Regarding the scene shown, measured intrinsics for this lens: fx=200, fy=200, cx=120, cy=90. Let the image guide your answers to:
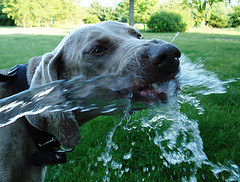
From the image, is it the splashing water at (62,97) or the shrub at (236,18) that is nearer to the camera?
the splashing water at (62,97)

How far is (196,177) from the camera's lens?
7.43 feet

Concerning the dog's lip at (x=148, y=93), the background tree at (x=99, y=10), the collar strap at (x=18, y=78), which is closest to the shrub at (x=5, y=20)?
the background tree at (x=99, y=10)

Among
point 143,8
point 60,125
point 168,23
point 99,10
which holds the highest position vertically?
point 99,10

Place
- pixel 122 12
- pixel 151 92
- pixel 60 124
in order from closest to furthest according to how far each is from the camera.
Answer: pixel 151 92 < pixel 60 124 < pixel 122 12

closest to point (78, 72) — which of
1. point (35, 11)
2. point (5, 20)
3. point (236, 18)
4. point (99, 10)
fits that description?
point (236, 18)

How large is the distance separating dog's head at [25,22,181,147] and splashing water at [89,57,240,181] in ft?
1.63

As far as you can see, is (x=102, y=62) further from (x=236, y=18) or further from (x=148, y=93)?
(x=236, y=18)

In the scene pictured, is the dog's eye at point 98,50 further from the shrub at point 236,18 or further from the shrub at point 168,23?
the shrub at point 236,18

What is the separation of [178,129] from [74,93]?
6.14 feet

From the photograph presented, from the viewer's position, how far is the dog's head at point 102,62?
149 cm

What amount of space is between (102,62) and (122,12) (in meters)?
49.5

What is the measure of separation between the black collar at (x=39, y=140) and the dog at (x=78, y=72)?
33 millimetres

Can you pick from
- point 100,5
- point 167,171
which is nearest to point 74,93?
point 167,171

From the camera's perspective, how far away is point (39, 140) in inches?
78.3
